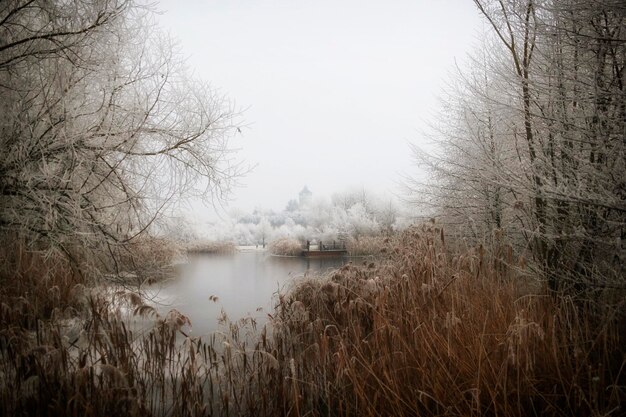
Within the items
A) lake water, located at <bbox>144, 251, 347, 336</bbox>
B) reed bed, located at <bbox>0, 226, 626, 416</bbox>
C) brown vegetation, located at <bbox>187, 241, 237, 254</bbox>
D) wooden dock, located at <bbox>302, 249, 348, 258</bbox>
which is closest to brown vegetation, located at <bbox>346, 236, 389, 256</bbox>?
wooden dock, located at <bbox>302, 249, 348, 258</bbox>

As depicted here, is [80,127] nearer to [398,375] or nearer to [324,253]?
[398,375]

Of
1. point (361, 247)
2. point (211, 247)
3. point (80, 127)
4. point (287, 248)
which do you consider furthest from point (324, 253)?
point (80, 127)

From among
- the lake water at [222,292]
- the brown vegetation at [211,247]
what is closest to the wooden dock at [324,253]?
the lake water at [222,292]

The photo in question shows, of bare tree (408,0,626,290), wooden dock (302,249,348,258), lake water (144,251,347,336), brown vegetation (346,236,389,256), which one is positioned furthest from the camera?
wooden dock (302,249,348,258)

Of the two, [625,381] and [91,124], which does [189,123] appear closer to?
[91,124]

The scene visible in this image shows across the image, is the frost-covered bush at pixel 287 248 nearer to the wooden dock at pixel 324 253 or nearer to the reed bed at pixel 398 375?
the wooden dock at pixel 324 253

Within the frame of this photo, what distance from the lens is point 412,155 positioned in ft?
36.1

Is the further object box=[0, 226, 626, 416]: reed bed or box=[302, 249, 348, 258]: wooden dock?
box=[302, 249, 348, 258]: wooden dock

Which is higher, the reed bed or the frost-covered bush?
the reed bed

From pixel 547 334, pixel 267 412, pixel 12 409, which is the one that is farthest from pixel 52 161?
pixel 547 334

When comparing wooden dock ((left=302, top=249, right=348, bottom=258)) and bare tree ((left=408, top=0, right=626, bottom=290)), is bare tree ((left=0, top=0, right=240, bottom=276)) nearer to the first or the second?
bare tree ((left=408, top=0, right=626, bottom=290))

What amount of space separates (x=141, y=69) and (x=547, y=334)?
20.6 feet

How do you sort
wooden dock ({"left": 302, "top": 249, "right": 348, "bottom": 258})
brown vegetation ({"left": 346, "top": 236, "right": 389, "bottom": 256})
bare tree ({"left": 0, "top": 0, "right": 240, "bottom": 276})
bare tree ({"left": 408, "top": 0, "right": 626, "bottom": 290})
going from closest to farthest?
bare tree ({"left": 408, "top": 0, "right": 626, "bottom": 290})
bare tree ({"left": 0, "top": 0, "right": 240, "bottom": 276})
brown vegetation ({"left": 346, "top": 236, "right": 389, "bottom": 256})
wooden dock ({"left": 302, "top": 249, "right": 348, "bottom": 258})

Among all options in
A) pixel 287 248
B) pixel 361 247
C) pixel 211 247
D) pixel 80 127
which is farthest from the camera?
pixel 211 247
